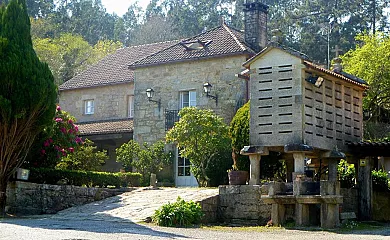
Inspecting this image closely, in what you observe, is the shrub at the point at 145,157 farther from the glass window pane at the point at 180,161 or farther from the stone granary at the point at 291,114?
the stone granary at the point at 291,114

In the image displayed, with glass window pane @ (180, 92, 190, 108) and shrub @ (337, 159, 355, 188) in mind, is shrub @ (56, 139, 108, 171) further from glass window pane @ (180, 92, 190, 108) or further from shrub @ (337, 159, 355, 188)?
shrub @ (337, 159, 355, 188)

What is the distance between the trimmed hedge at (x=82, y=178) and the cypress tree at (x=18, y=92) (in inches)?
65.8

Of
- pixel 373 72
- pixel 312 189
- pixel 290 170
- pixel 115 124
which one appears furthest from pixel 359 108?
pixel 115 124

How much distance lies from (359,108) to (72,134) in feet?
29.0

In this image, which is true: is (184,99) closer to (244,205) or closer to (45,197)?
(45,197)

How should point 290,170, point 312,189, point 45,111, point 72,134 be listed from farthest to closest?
1. point 72,134
2. point 290,170
3. point 45,111
4. point 312,189

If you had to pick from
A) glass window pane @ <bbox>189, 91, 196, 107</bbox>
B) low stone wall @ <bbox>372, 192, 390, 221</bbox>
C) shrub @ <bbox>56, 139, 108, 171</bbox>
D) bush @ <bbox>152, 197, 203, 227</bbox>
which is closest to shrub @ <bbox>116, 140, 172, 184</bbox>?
shrub @ <bbox>56, 139, 108, 171</bbox>

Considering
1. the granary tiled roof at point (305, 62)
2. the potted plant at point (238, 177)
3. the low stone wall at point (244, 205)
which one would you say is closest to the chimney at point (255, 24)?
the granary tiled roof at point (305, 62)

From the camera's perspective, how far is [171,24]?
57250mm

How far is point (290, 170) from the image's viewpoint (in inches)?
768

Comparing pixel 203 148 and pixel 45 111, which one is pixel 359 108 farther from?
pixel 45 111

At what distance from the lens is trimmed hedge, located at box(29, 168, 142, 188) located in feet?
65.0

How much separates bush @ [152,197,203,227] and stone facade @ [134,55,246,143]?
10405 millimetres

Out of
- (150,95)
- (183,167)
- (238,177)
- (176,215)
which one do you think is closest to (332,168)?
(238,177)
